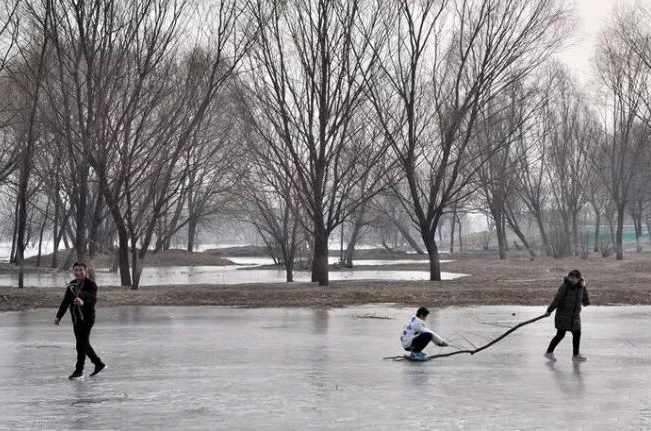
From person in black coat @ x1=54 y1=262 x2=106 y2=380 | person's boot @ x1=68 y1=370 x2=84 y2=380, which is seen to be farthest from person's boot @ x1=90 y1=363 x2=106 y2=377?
person's boot @ x1=68 y1=370 x2=84 y2=380

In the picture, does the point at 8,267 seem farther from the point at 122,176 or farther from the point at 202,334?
the point at 202,334

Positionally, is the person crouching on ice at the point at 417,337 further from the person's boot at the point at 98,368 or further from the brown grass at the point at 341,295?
the brown grass at the point at 341,295

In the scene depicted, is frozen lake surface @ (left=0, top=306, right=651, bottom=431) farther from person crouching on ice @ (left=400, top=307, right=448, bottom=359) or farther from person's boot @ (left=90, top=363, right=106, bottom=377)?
person crouching on ice @ (left=400, top=307, right=448, bottom=359)

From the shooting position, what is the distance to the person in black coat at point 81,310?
1230 cm

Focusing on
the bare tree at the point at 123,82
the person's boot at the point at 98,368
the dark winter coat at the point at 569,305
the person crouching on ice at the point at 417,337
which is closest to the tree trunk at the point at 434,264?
the bare tree at the point at 123,82

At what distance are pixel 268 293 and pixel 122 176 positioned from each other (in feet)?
19.4

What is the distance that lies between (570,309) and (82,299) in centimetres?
753

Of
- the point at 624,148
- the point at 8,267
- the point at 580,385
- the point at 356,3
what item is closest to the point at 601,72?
the point at 624,148

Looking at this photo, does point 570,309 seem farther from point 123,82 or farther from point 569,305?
point 123,82

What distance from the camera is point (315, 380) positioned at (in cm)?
1198

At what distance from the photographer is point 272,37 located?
30000mm

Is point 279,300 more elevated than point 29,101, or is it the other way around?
point 29,101

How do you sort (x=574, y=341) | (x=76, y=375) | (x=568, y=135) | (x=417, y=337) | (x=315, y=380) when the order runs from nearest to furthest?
(x=315, y=380)
(x=76, y=375)
(x=417, y=337)
(x=574, y=341)
(x=568, y=135)

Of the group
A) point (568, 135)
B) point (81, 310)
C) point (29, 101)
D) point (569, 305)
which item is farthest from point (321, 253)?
point (568, 135)
